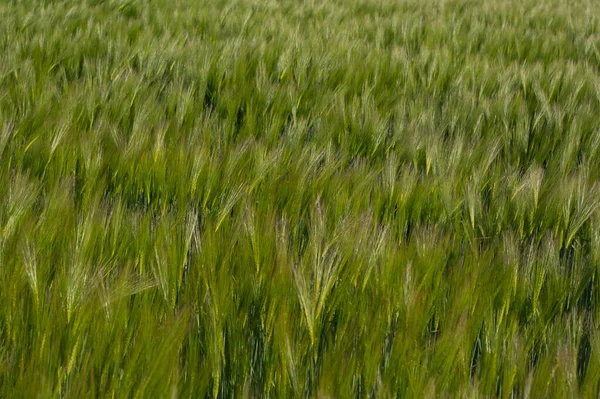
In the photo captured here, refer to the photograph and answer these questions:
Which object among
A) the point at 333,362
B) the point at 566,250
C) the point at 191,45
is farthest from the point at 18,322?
the point at 191,45

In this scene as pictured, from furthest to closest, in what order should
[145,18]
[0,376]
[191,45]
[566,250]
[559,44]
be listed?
[145,18]
[559,44]
[191,45]
[566,250]
[0,376]

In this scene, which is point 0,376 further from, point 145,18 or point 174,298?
point 145,18

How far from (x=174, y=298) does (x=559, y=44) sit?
2803 millimetres

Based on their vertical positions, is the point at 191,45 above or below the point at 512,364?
below

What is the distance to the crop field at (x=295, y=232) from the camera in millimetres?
664

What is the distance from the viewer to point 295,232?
0.99m

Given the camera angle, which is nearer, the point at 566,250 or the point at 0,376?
the point at 0,376

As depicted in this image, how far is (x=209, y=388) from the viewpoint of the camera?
69 cm

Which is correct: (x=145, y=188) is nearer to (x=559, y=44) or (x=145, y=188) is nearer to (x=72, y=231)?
(x=72, y=231)

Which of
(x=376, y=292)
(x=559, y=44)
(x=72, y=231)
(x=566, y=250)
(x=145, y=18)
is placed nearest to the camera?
(x=376, y=292)

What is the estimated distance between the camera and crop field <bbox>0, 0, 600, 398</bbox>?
664 millimetres

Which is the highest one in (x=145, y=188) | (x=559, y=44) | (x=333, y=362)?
(x=333, y=362)

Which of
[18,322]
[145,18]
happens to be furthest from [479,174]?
[145,18]

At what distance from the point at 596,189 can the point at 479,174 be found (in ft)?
0.74
